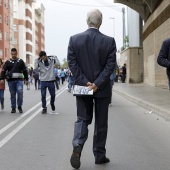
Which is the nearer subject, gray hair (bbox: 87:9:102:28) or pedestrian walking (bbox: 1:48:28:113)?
gray hair (bbox: 87:9:102:28)

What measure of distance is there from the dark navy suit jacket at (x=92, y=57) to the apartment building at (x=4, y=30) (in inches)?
2651

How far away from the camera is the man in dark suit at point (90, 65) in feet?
17.2

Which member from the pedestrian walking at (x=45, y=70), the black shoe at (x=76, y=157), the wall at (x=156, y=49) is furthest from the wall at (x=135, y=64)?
A: the black shoe at (x=76, y=157)

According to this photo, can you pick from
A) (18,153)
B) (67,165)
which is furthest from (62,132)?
(67,165)

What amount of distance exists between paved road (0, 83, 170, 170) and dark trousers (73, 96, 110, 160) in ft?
1.03

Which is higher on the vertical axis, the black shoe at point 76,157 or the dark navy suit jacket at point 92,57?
the dark navy suit jacket at point 92,57

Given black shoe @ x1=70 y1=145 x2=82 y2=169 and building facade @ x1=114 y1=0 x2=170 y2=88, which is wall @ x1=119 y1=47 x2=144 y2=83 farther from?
black shoe @ x1=70 y1=145 x2=82 y2=169

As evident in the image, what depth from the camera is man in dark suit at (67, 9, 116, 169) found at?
5.25 metres

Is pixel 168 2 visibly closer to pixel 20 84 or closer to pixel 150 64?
pixel 150 64

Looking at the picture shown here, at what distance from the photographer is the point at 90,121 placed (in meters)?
5.43

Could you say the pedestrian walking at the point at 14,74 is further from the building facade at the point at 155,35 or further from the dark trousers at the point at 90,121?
the building facade at the point at 155,35

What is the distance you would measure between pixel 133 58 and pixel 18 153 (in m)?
33.6

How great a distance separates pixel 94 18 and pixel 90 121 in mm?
1293

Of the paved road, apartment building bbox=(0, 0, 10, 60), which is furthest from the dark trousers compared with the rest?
apartment building bbox=(0, 0, 10, 60)
